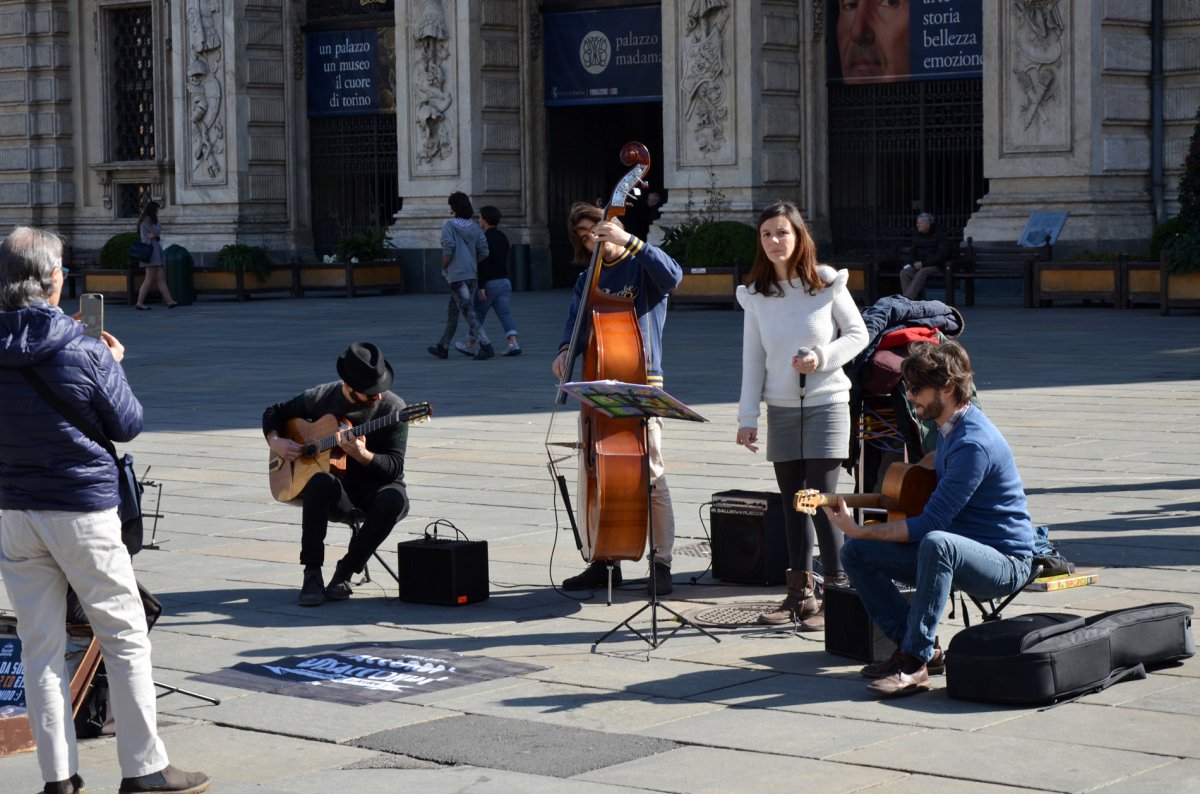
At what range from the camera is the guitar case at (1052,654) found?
6.69 meters

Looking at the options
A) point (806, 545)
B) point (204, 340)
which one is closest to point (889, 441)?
point (806, 545)

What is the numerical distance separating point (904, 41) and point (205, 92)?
531 inches

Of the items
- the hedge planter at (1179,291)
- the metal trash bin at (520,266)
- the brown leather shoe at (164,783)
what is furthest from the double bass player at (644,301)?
the metal trash bin at (520,266)

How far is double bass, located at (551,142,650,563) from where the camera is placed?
27.6 ft

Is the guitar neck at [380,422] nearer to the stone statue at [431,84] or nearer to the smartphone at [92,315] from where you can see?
the smartphone at [92,315]

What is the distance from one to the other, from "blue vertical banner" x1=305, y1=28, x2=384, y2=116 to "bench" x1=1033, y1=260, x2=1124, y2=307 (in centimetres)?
1408

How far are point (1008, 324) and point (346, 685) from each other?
1623 centimetres

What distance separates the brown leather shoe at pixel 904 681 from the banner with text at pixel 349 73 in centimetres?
2854

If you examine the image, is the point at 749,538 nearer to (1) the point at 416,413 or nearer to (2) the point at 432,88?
(1) the point at 416,413

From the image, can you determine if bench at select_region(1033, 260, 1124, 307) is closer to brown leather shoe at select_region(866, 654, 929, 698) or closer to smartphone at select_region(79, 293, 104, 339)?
brown leather shoe at select_region(866, 654, 929, 698)

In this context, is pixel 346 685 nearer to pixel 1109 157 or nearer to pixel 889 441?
pixel 889 441

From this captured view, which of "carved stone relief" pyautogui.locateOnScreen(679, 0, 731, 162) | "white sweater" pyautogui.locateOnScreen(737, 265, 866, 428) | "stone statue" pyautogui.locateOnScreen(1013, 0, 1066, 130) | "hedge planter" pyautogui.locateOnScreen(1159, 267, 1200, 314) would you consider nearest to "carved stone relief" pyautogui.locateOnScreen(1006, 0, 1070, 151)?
"stone statue" pyautogui.locateOnScreen(1013, 0, 1066, 130)

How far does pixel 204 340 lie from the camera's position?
24500mm

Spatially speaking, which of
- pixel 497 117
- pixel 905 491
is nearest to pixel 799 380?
pixel 905 491
